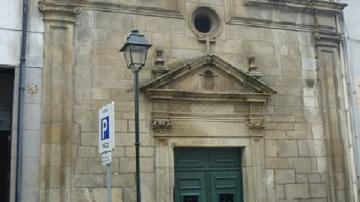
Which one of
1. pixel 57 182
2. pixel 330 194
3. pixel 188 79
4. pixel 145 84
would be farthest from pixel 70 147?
pixel 330 194

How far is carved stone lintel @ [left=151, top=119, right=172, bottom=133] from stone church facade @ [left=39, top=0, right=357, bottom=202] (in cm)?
2

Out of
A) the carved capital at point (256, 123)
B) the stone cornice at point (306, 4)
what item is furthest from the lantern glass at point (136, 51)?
the stone cornice at point (306, 4)

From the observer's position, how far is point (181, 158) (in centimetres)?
1008

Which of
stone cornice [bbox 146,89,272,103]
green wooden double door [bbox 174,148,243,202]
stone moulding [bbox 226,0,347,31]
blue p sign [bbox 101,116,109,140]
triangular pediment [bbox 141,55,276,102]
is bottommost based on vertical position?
green wooden double door [bbox 174,148,243,202]

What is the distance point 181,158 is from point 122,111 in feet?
4.87

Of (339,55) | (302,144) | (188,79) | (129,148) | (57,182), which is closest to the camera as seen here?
(57,182)

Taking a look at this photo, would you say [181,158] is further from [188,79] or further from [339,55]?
[339,55]

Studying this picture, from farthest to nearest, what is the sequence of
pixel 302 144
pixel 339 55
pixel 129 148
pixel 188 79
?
1. pixel 339 55
2. pixel 302 144
3. pixel 188 79
4. pixel 129 148

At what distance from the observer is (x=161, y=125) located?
32.1ft

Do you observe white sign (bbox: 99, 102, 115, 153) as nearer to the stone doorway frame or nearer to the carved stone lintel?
the carved stone lintel

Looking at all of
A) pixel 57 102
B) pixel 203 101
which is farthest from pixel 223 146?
pixel 57 102

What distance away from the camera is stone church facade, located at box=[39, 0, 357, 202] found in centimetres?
930

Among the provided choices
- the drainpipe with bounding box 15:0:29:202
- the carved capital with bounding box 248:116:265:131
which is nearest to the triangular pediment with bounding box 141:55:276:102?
the carved capital with bounding box 248:116:265:131

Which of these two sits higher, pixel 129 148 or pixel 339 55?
pixel 339 55
